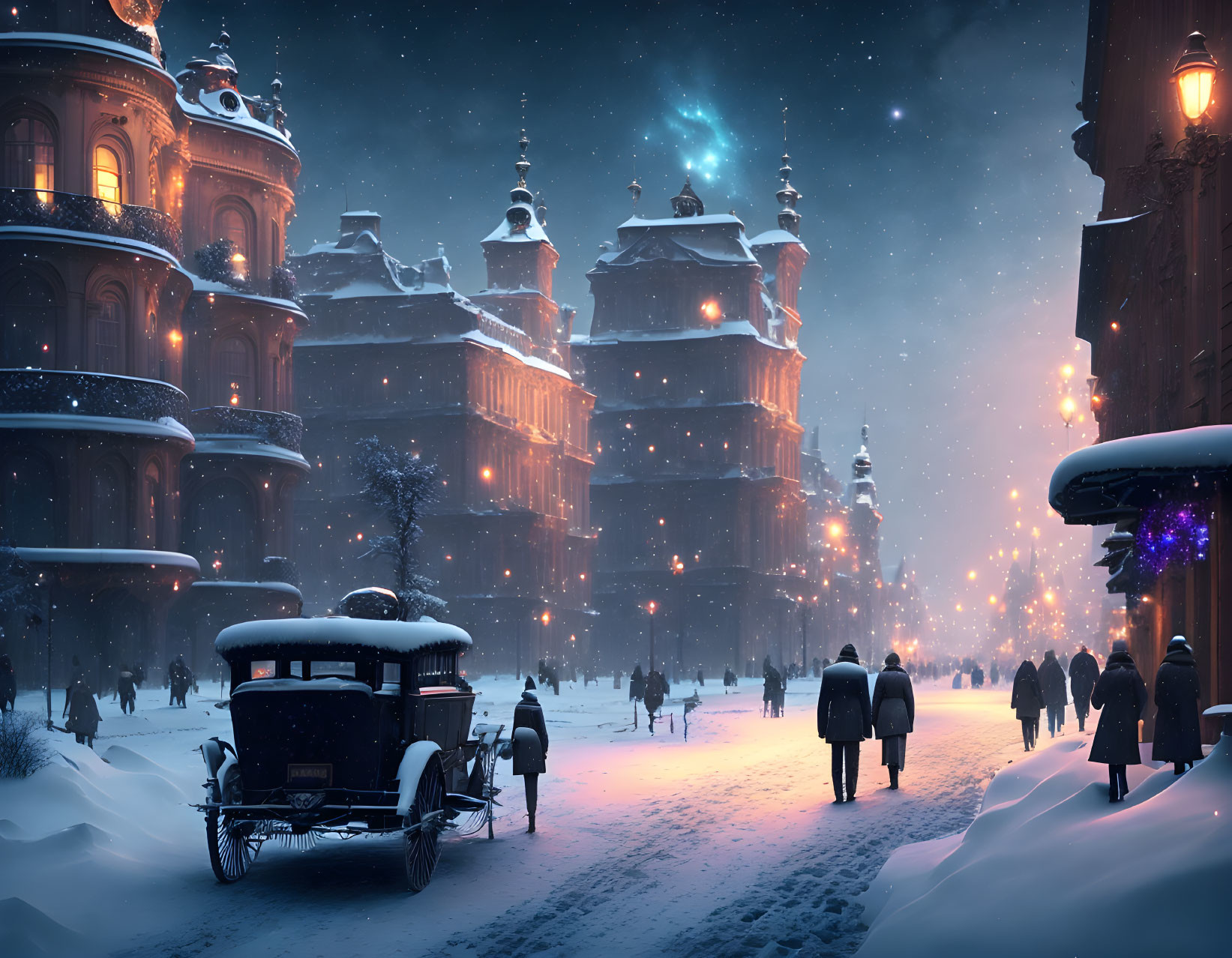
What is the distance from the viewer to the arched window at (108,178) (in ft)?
118

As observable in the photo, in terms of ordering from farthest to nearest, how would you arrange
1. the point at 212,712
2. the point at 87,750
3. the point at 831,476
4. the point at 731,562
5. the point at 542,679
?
1. the point at 831,476
2. the point at 731,562
3. the point at 542,679
4. the point at 212,712
5. the point at 87,750

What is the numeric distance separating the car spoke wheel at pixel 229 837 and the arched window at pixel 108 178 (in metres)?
28.4

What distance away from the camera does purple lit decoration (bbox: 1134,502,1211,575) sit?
1367cm

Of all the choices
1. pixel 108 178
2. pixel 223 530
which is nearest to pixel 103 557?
pixel 223 530

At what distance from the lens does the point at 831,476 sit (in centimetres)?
14850

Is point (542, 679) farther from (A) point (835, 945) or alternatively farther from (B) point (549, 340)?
(A) point (835, 945)

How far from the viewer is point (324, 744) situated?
11508 millimetres

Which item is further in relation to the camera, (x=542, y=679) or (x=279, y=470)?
(x=542, y=679)

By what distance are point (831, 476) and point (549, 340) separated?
7491cm

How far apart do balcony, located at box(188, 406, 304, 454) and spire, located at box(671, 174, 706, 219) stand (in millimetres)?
45877

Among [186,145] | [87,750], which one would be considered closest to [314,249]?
[186,145]

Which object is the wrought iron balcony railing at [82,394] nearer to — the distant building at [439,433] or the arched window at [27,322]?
the arched window at [27,322]

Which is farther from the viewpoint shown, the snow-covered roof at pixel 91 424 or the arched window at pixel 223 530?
the arched window at pixel 223 530

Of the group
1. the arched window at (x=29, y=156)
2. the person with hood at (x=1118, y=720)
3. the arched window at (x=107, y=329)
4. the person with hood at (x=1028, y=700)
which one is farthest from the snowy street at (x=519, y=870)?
the arched window at (x=29, y=156)
